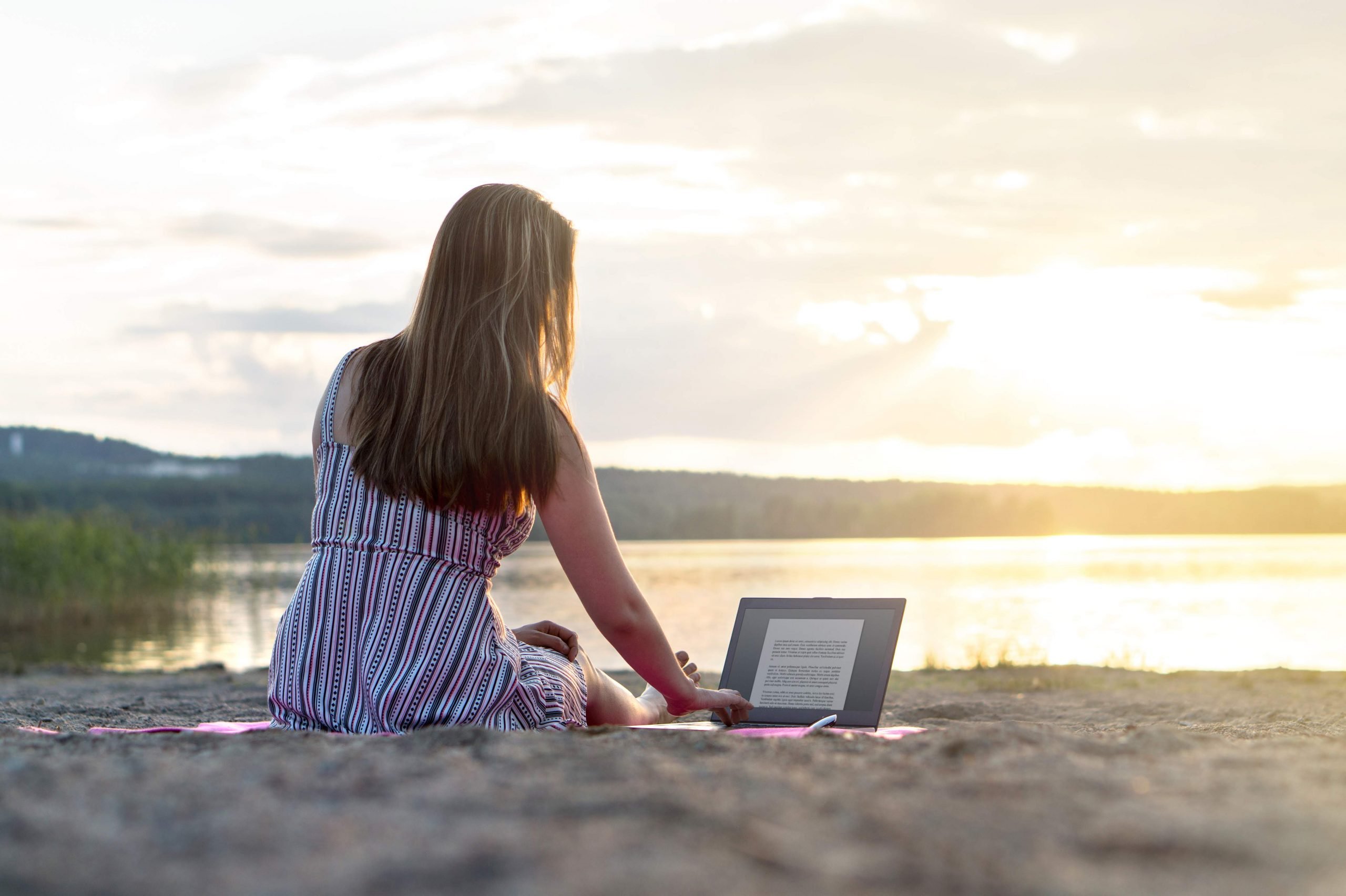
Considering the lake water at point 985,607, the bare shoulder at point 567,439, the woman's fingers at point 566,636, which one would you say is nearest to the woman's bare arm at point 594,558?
the bare shoulder at point 567,439

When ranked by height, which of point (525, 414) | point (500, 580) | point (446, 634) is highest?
point (525, 414)

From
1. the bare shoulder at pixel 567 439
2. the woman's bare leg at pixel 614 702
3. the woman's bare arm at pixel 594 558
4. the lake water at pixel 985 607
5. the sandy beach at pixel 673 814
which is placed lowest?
the lake water at pixel 985 607

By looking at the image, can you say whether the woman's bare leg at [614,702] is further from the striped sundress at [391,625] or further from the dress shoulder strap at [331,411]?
the dress shoulder strap at [331,411]

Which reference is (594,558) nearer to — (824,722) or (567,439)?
(567,439)

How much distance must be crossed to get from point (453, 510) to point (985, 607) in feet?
49.0

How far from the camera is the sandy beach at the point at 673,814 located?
133 cm

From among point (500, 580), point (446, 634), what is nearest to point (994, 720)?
point (446, 634)

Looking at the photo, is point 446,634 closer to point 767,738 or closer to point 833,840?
point 767,738

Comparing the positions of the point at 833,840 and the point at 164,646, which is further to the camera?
the point at 164,646

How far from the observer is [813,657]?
3482 millimetres

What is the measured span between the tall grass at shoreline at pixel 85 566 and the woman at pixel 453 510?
1389 cm

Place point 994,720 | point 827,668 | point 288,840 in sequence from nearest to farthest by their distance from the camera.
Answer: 1. point 288,840
2. point 827,668
3. point 994,720

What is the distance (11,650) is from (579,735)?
11.1 metres

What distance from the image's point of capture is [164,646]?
485 inches
